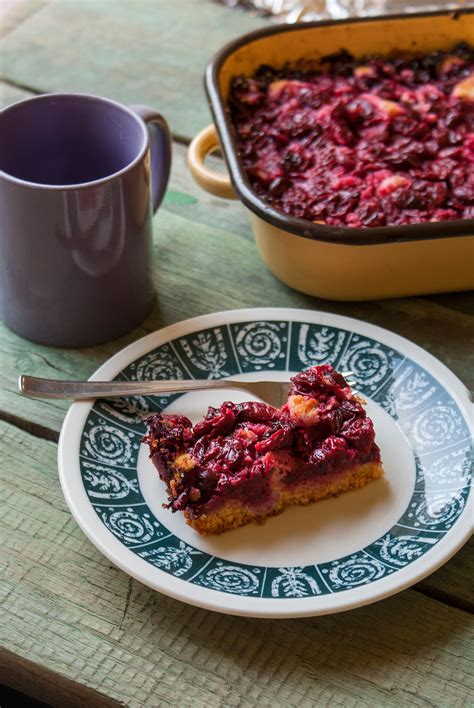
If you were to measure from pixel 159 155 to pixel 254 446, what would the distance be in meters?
0.54

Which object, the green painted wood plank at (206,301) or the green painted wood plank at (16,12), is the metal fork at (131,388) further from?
the green painted wood plank at (16,12)

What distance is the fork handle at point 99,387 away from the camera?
1116mm

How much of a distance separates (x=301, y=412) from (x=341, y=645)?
0.26m

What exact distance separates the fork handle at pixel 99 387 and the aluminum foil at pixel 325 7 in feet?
4.75

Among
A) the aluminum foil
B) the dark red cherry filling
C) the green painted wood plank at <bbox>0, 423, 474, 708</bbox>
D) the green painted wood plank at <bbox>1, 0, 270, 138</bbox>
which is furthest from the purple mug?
the aluminum foil

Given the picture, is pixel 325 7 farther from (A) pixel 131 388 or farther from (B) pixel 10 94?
(A) pixel 131 388

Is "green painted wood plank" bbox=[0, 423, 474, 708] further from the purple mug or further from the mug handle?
the mug handle

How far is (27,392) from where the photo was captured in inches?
44.1

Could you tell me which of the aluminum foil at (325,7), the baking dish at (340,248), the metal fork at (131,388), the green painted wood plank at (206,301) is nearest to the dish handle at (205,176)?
the baking dish at (340,248)

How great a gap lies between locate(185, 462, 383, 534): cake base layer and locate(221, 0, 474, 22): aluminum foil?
1.57 metres

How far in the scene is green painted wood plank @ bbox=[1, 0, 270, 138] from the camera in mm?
1817

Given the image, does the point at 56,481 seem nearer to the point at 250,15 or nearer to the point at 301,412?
the point at 301,412

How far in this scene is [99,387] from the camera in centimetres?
112

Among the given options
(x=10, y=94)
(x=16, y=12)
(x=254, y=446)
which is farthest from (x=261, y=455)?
(x=16, y=12)
